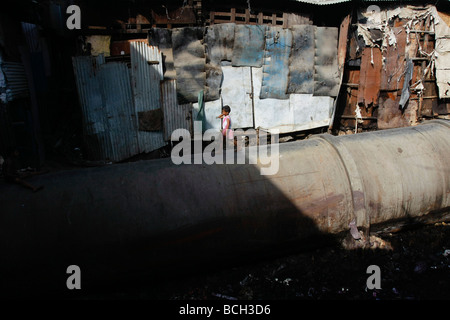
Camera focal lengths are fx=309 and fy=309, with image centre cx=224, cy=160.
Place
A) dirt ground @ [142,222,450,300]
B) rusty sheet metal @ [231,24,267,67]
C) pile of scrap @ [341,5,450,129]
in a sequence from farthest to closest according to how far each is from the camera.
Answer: pile of scrap @ [341,5,450,129] → rusty sheet metal @ [231,24,267,67] → dirt ground @ [142,222,450,300]

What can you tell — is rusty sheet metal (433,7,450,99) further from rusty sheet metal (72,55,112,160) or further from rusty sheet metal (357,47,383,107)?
rusty sheet metal (72,55,112,160)

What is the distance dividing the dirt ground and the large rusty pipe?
39cm

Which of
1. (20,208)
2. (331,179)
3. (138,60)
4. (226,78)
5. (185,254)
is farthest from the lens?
(226,78)

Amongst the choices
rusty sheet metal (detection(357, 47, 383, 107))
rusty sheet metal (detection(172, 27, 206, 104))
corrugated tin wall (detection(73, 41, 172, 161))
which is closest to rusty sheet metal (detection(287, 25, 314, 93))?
rusty sheet metal (detection(357, 47, 383, 107))

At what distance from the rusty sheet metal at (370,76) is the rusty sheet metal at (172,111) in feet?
18.7

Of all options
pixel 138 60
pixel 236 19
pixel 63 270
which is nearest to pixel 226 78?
pixel 236 19

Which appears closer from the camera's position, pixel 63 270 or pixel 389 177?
pixel 63 270

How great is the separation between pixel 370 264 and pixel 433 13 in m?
8.90

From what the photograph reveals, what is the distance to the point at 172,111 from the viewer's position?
27.2ft

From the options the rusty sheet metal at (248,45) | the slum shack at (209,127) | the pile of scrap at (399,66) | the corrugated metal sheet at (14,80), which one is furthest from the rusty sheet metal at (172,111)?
the pile of scrap at (399,66)

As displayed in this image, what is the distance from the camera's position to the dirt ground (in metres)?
3.54

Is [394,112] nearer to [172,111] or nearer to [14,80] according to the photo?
[172,111]
